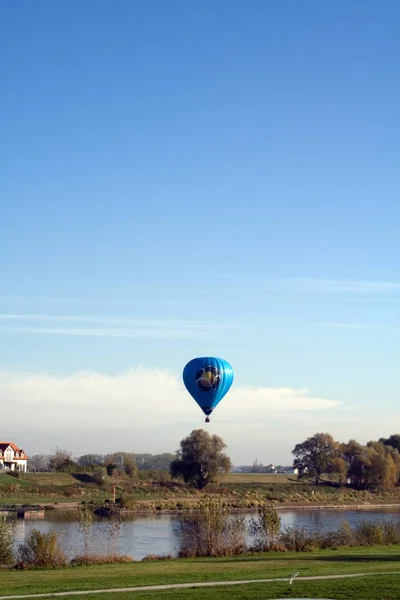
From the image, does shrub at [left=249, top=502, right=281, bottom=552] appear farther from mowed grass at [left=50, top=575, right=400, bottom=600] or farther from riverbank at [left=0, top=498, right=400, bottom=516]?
riverbank at [left=0, top=498, right=400, bottom=516]

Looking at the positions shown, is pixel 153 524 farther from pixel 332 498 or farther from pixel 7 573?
pixel 332 498

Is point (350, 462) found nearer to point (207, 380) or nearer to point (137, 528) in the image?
point (137, 528)

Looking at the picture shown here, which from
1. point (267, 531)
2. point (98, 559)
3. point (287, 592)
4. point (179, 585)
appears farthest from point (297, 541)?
point (287, 592)

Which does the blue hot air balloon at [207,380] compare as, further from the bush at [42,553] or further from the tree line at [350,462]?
the tree line at [350,462]

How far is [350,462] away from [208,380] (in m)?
62.4

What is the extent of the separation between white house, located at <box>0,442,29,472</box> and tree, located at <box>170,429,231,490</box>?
24.5 metres

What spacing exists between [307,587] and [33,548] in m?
11.8

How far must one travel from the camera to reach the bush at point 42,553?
88.4ft

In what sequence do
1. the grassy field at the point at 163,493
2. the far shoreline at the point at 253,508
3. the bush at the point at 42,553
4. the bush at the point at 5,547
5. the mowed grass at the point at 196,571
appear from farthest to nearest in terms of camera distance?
the grassy field at the point at 163,493
the far shoreline at the point at 253,508
the bush at the point at 5,547
the bush at the point at 42,553
the mowed grass at the point at 196,571

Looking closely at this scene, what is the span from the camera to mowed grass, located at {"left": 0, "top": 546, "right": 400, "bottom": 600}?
2066 centimetres

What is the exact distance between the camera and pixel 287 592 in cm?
1847

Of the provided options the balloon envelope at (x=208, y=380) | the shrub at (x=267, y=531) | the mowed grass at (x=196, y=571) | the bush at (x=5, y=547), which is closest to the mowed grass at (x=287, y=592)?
the mowed grass at (x=196, y=571)

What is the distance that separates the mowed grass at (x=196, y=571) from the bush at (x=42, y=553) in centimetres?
103

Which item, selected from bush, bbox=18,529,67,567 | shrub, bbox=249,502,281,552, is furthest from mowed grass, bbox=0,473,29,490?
bush, bbox=18,529,67,567
